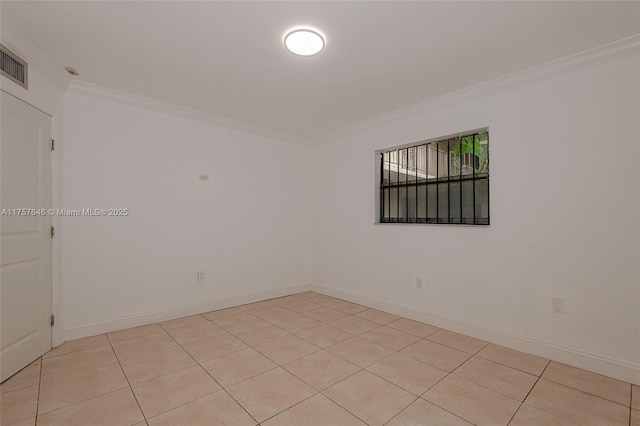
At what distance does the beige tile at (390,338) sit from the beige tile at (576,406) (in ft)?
3.45

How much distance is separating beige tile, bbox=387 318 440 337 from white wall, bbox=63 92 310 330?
199 cm

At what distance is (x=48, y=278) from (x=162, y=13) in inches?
99.8

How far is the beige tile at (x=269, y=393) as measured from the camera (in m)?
1.85

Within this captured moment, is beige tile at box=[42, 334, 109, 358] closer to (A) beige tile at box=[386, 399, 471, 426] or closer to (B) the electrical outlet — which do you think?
(A) beige tile at box=[386, 399, 471, 426]

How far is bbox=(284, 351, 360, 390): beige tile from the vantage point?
2184 millimetres

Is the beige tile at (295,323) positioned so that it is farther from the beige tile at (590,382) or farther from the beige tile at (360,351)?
the beige tile at (590,382)

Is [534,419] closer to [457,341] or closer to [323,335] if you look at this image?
[457,341]

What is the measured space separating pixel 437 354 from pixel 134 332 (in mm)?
3107

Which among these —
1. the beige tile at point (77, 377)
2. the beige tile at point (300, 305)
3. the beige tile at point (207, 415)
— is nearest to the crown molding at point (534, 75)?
the beige tile at point (300, 305)

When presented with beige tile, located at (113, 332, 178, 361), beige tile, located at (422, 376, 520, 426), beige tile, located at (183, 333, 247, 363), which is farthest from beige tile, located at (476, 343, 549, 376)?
beige tile, located at (113, 332, 178, 361)

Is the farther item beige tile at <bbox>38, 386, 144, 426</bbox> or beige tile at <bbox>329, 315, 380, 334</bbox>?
beige tile at <bbox>329, 315, 380, 334</bbox>

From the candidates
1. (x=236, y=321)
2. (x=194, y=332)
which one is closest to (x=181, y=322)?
(x=194, y=332)

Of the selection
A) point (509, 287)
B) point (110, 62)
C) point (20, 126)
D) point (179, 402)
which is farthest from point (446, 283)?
point (20, 126)

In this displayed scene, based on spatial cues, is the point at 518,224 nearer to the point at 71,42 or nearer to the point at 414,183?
the point at 414,183
